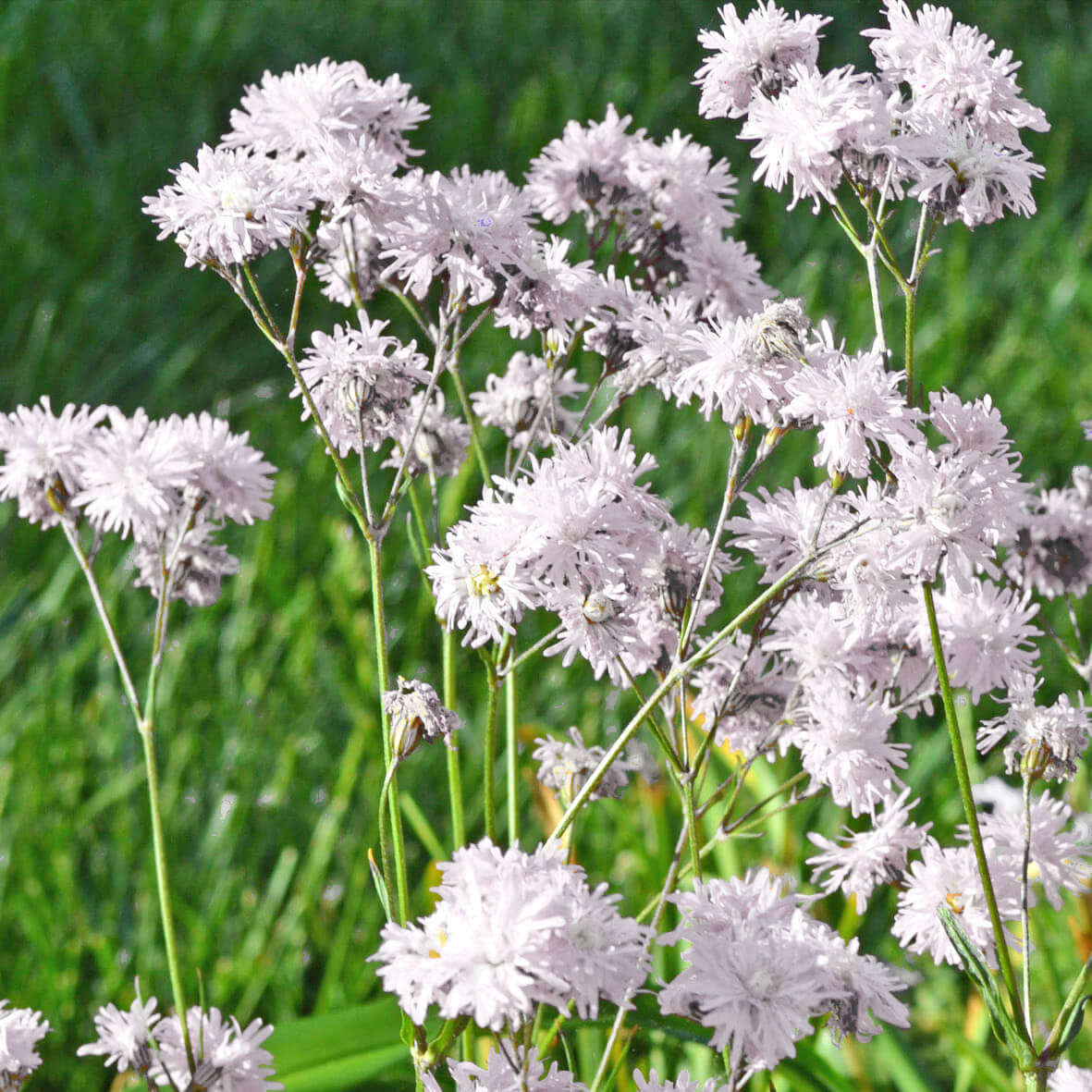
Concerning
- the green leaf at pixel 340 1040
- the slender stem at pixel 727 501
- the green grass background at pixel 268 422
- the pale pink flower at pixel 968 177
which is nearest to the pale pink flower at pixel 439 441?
the slender stem at pixel 727 501

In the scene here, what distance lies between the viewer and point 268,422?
2623mm

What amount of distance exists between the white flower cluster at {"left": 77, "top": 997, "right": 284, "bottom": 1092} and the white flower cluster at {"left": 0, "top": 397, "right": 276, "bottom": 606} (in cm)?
26

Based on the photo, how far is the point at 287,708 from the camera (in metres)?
2.00

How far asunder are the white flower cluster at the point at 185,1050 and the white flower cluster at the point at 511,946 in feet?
0.71

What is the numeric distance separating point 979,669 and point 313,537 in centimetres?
168

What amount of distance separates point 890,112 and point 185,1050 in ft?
2.12

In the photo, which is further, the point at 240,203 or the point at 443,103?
the point at 443,103

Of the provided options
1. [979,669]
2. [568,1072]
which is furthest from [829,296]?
[568,1072]

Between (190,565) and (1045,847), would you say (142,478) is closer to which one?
(190,565)

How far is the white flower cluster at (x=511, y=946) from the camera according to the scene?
521 millimetres

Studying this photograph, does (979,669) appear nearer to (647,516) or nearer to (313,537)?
(647,516)

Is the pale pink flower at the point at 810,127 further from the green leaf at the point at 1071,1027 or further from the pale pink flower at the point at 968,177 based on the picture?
the green leaf at the point at 1071,1027

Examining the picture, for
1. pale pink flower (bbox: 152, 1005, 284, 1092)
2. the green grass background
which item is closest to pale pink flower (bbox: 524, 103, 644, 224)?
pale pink flower (bbox: 152, 1005, 284, 1092)

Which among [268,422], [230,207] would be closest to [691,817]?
[230,207]
